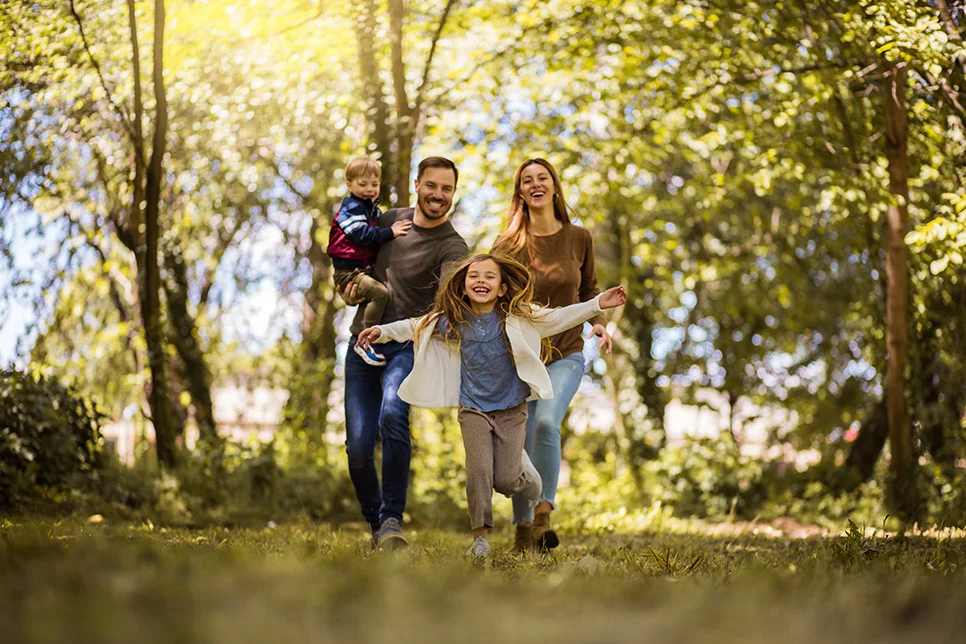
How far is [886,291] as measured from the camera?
8516mm

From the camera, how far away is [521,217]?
545cm

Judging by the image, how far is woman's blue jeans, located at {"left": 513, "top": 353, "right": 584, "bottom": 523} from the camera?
17.0 feet

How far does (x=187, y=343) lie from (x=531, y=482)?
7295mm

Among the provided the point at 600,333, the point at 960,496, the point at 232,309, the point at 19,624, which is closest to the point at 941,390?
the point at 960,496

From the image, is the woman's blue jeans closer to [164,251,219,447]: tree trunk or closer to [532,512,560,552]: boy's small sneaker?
[532,512,560,552]: boy's small sneaker

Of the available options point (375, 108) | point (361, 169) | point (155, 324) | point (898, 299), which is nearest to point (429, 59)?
point (375, 108)

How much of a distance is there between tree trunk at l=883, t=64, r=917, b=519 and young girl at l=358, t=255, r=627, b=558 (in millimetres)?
3986

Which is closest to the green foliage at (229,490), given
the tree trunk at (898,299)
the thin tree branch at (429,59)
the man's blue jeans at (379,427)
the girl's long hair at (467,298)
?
the man's blue jeans at (379,427)

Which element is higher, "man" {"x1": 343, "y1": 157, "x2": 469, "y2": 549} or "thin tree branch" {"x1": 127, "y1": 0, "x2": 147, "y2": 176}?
"thin tree branch" {"x1": 127, "y1": 0, "x2": 147, "y2": 176}

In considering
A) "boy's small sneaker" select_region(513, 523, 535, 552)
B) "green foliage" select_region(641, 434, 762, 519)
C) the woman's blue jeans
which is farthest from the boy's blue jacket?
"green foliage" select_region(641, 434, 762, 519)

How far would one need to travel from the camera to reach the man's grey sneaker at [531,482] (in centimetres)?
473

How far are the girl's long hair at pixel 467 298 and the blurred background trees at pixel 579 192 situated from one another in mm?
2775

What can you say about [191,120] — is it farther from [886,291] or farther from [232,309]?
[886,291]

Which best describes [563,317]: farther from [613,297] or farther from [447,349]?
[447,349]
